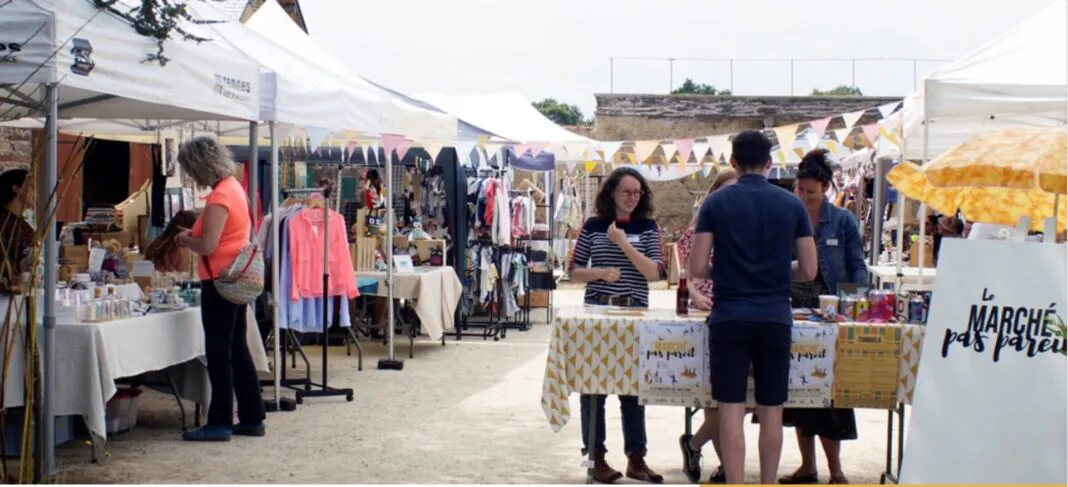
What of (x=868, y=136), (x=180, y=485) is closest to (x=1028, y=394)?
(x=180, y=485)

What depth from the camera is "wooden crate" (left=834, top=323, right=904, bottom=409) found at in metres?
5.50

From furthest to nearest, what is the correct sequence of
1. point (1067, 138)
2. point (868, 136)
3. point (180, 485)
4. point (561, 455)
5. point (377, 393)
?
point (868, 136)
point (377, 393)
point (561, 455)
point (180, 485)
point (1067, 138)

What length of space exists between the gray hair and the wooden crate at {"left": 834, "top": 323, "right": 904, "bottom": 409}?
11.0 feet

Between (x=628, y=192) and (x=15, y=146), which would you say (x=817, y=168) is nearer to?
(x=628, y=192)

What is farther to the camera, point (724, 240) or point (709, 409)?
point (709, 409)

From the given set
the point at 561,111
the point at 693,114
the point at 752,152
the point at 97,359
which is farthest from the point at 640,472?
the point at 561,111

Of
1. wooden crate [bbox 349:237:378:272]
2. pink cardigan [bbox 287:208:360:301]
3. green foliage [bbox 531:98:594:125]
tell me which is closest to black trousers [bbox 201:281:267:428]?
pink cardigan [bbox 287:208:360:301]

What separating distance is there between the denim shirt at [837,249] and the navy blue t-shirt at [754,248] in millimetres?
1222

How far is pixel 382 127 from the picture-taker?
938cm

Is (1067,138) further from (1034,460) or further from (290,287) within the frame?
(290,287)

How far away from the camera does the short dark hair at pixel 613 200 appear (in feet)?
20.4

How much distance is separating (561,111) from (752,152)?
7183 cm

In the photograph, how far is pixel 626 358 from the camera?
5.61 metres

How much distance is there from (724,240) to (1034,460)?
1.38 m
